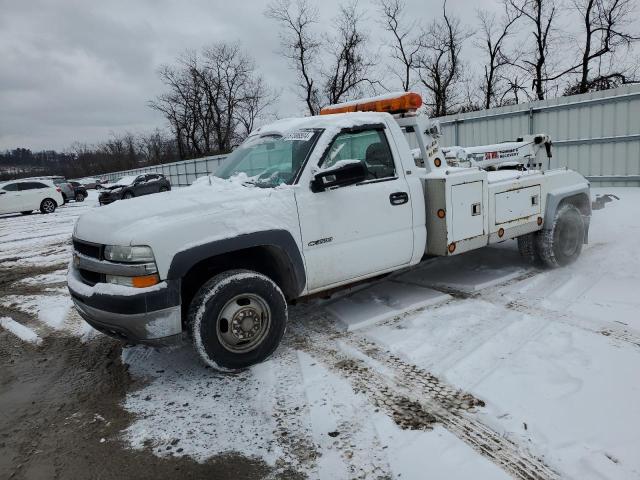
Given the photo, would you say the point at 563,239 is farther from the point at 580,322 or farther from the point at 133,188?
the point at 133,188

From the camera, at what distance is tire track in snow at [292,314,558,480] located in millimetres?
2650

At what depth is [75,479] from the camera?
2.74 m

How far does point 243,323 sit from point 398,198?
74.2 inches

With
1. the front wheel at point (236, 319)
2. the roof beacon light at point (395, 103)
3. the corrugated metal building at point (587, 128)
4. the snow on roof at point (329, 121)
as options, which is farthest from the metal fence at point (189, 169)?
the front wheel at point (236, 319)

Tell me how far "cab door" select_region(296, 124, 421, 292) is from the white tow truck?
10 millimetres

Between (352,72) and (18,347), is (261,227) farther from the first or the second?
(352,72)

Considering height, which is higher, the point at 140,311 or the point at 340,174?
the point at 340,174

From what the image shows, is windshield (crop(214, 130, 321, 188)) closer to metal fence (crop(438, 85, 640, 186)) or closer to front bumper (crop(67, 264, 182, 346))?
front bumper (crop(67, 264, 182, 346))

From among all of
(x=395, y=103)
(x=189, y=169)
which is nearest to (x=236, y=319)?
(x=395, y=103)

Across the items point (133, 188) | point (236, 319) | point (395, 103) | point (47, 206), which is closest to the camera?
point (236, 319)

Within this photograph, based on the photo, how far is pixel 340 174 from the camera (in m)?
3.97

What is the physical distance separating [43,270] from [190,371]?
249 inches

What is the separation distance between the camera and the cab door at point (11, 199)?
21406 millimetres

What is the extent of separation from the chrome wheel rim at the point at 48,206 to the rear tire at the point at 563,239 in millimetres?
22886
